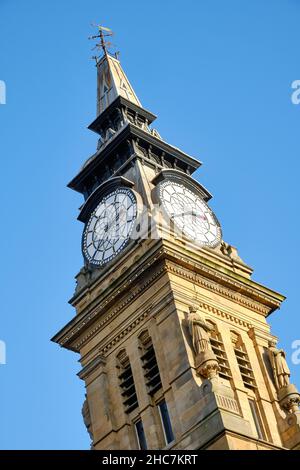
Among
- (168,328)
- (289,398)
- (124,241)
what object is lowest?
(289,398)

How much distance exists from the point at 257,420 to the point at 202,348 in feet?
14.0

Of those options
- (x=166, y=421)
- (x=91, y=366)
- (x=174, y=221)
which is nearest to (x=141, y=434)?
(x=166, y=421)

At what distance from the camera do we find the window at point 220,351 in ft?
168

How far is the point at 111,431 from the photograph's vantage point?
51.7 metres

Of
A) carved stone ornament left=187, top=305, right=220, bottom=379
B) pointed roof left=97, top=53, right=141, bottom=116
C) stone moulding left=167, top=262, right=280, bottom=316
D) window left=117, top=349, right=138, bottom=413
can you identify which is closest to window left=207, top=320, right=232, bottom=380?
carved stone ornament left=187, top=305, right=220, bottom=379

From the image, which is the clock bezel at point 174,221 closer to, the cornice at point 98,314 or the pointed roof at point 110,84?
the cornice at point 98,314

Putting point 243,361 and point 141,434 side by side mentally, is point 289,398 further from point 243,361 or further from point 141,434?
point 141,434

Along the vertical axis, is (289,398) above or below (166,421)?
above

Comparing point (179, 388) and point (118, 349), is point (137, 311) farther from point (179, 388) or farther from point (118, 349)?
point (179, 388)

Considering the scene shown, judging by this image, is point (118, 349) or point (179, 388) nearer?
point (179, 388)

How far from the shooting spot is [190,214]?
5800 centimetres
